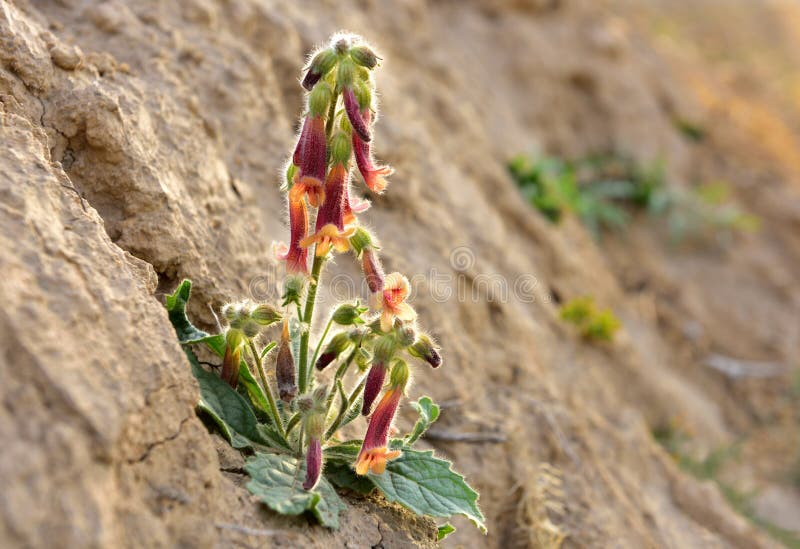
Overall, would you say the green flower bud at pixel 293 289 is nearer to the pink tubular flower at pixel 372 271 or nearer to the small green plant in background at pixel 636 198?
the pink tubular flower at pixel 372 271

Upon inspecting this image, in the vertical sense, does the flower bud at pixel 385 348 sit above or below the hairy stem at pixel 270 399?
above

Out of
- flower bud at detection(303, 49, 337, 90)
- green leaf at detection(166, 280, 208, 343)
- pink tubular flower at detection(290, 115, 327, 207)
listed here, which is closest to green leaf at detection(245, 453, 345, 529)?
green leaf at detection(166, 280, 208, 343)

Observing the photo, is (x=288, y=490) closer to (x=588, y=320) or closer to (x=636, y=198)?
(x=588, y=320)

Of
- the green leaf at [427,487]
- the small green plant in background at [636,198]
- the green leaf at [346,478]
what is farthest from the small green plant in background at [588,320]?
the green leaf at [346,478]

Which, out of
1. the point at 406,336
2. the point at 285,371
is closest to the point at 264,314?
the point at 285,371

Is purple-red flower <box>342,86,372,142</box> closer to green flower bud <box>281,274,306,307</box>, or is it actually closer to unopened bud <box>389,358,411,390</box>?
green flower bud <box>281,274,306,307</box>
